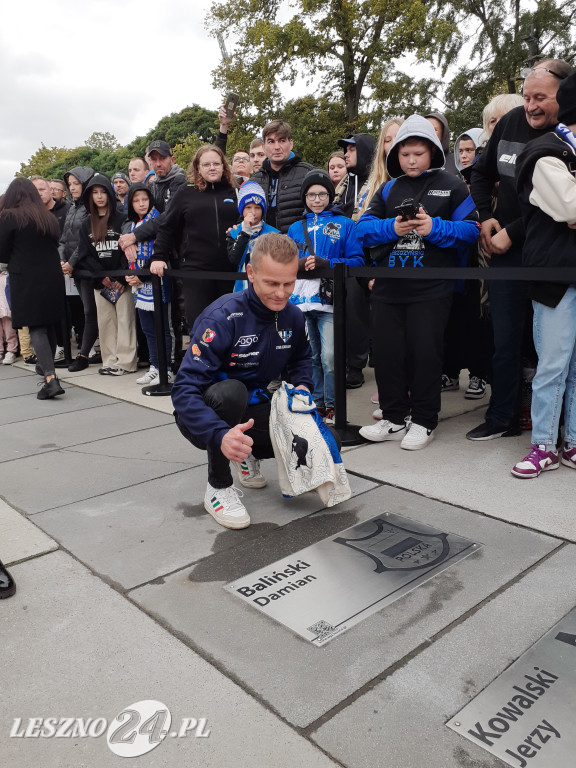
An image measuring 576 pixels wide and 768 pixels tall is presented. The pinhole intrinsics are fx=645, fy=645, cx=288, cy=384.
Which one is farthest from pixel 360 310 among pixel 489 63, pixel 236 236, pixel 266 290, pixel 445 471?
pixel 489 63

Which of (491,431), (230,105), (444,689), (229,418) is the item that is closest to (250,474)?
(229,418)

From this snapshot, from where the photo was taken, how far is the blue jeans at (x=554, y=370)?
132 inches

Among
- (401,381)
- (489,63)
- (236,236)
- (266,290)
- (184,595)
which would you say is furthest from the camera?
(489,63)

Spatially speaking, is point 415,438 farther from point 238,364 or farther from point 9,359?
point 9,359

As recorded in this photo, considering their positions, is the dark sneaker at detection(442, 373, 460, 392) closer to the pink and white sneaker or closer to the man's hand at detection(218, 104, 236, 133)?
the pink and white sneaker

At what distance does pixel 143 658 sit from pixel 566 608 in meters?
1.43

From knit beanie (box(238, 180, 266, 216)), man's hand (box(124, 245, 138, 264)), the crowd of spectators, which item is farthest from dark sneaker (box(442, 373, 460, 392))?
man's hand (box(124, 245, 138, 264))

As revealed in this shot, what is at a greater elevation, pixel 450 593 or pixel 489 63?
pixel 489 63

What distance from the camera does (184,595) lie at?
241 centimetres

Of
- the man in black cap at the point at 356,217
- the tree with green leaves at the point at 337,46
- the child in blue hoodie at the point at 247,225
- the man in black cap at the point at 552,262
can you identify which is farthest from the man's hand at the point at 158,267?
the tree with green leaves at the point at 337,46

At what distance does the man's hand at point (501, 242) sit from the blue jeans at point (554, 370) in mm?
548

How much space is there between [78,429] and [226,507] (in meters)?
2.27

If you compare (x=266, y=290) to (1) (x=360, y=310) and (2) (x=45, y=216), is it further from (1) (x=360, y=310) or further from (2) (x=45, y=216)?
(2) (x=45, y=216)

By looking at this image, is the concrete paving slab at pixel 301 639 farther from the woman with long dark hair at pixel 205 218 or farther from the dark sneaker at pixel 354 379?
the woman with long dark hair at pixel 205 218
